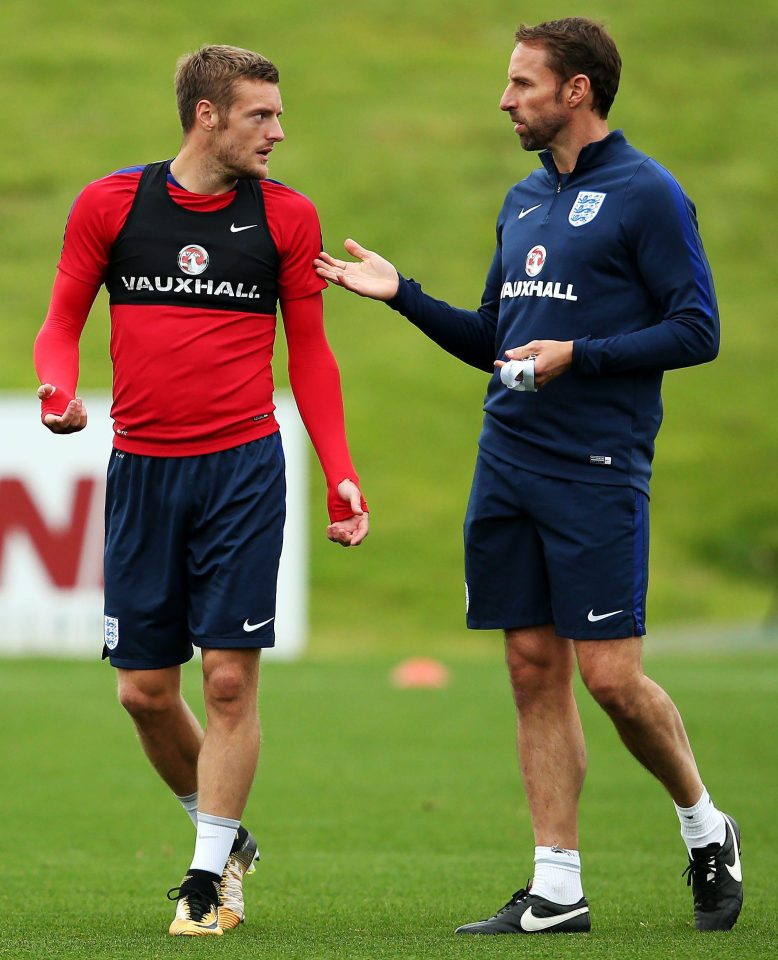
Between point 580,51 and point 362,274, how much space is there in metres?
0.88

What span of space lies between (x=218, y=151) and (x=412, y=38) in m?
34.6

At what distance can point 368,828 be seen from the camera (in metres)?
7.31

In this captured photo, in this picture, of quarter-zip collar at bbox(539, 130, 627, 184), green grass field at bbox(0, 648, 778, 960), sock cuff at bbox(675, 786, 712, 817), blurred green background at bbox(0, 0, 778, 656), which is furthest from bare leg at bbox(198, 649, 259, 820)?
blurred green background at bbox(0, 0, 778, 656)

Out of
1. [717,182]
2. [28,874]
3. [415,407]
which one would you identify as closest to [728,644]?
[415,407]

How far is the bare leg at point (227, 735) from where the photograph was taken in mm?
4879

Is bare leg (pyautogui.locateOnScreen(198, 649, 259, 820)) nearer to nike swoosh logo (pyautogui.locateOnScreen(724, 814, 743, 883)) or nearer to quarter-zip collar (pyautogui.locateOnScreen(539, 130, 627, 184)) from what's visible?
nike swoosh logo (pyautogui.locateOnScreen(724, 814, 743, 883))

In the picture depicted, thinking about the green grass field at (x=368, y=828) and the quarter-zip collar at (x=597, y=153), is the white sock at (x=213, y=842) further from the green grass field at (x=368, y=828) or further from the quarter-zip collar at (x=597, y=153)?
the quarter-zip collar at (x=597, y=153)

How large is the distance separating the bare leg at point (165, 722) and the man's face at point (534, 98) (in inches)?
72.3

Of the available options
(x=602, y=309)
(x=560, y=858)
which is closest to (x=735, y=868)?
(x=560, y=858)

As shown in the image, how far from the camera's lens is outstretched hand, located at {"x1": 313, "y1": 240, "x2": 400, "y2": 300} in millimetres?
5121

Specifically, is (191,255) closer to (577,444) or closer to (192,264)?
(192,264)

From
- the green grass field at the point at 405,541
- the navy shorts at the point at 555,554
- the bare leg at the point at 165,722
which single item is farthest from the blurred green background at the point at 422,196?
the navy shorts at the point at 555,554

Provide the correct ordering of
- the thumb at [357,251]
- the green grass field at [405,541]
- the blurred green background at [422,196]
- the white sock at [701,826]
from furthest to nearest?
the blurred green background at [422,196] < the green grass field at [405,541] < the thumb at [357,251] < the white sock at [701,826]

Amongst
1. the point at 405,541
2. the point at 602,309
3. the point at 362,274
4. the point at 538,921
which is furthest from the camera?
the point at 405,541
